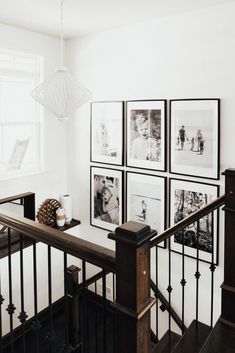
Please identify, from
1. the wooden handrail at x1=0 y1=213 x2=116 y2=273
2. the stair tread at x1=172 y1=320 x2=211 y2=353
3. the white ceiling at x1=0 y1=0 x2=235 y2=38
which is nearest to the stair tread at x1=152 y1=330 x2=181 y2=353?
the stair tread at x1=172 y1=320 x2=211 y2=353

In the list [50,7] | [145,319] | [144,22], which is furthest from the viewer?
[144,22]

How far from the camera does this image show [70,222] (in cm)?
479

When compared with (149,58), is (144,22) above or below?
above

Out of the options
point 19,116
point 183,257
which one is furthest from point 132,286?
point 19,116

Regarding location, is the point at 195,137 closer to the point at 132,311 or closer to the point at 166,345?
the point at 166,345

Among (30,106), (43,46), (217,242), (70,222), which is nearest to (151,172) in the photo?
(217,242)

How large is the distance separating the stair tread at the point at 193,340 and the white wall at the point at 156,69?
112 cm

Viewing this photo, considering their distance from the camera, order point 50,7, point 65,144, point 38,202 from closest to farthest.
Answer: point 50,7, point 38,202, point 65,144

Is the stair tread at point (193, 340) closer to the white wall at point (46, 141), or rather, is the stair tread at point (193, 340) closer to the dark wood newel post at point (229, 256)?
the dark wood newel post at point (229, 256)

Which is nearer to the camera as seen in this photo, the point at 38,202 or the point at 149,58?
the point at 149,58

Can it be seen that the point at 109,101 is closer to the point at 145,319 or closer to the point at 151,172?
the point at 151,172

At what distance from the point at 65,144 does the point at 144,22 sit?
6.57ft

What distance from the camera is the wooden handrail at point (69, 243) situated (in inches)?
48.1

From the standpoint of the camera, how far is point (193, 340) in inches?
93.7
